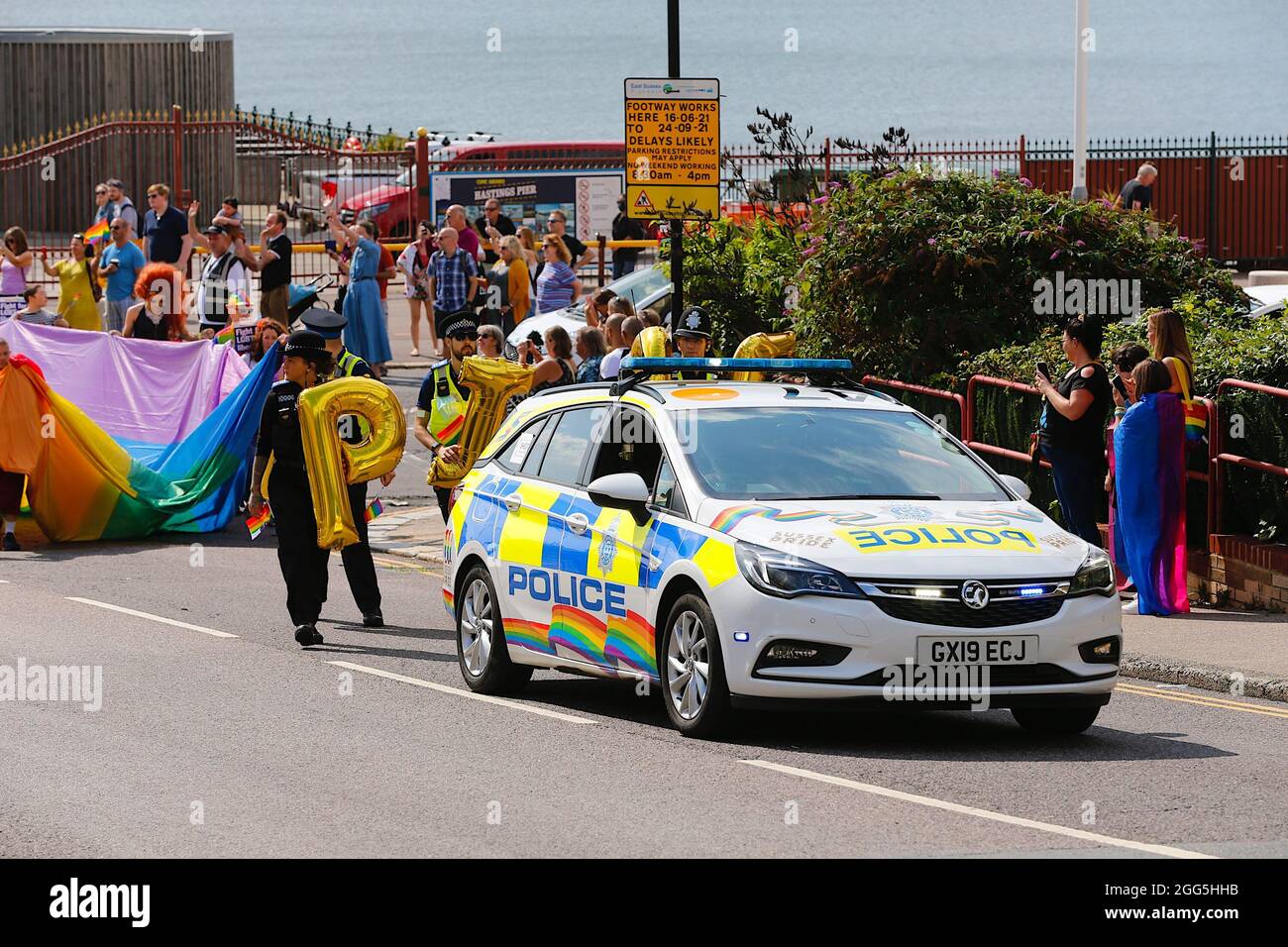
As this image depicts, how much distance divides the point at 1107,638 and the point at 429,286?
19.8 meters

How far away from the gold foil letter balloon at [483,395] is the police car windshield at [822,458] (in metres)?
4.21

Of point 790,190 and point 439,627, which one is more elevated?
point 790,190

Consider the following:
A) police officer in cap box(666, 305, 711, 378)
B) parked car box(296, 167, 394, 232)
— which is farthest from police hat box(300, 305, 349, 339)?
parked car box(296, 167, 394, 232)

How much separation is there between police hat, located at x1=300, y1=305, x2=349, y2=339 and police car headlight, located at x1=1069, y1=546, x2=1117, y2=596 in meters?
6.08

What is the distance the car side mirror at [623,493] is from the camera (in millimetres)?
10062

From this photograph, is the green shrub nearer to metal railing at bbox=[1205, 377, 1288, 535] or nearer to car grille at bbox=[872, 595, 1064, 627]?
metal railing at bbox=[1205, 377, 1288, 535]

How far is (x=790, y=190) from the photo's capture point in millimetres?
22453

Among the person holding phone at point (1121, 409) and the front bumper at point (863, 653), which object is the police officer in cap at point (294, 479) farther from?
the person holding phone at point (1121, 409)

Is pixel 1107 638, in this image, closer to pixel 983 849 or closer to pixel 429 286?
pixel 983 849

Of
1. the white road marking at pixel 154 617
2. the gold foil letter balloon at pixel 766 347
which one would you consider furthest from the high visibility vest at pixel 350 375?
the gold foil letter balloon at pixel 766 347

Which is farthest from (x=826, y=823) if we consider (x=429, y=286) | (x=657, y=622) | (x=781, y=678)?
(x=429, y=286)

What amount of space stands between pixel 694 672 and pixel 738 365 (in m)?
2.10

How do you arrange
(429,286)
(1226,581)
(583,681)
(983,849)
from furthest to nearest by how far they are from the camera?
(429,286), (1226,581), (583,681), (983,849)

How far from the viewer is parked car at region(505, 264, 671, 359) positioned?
24688mm
